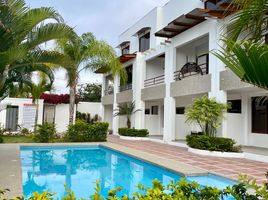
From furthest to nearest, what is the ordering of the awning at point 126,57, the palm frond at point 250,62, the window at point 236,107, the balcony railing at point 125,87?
the balcony railing at point 125,87 → the awning at point 126,57 → the window at point 236,107 → the palm frond at point 250,62

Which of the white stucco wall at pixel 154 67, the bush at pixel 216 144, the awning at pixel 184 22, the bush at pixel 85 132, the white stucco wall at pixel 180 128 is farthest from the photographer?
the white stucco wall at pixel 154 67

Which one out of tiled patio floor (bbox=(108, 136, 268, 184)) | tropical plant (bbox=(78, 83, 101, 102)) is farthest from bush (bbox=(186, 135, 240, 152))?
tropical plant (bbox=(78, 83, 101, 102))

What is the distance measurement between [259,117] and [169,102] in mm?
5609

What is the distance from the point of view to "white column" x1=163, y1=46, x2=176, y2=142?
756 inches

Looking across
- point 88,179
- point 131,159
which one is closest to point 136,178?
point 88,179

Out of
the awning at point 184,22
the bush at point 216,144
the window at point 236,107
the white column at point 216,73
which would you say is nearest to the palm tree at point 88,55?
the awning at point 184,22

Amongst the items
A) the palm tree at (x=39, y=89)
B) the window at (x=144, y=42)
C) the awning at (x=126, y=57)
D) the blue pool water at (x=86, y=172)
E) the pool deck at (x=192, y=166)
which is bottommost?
the blue pool water at (x=86, y=172)

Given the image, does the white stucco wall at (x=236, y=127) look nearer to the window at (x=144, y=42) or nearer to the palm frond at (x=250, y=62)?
the window at (x=144, y=42)

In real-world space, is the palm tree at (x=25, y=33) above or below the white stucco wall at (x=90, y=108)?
above

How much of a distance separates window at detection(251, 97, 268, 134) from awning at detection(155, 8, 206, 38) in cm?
534

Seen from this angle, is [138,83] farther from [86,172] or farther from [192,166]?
[192,166]

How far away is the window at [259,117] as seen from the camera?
1602 cm

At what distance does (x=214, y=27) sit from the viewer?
15.2 metres

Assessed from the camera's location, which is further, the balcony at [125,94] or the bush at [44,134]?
the balcony at [125,94]
